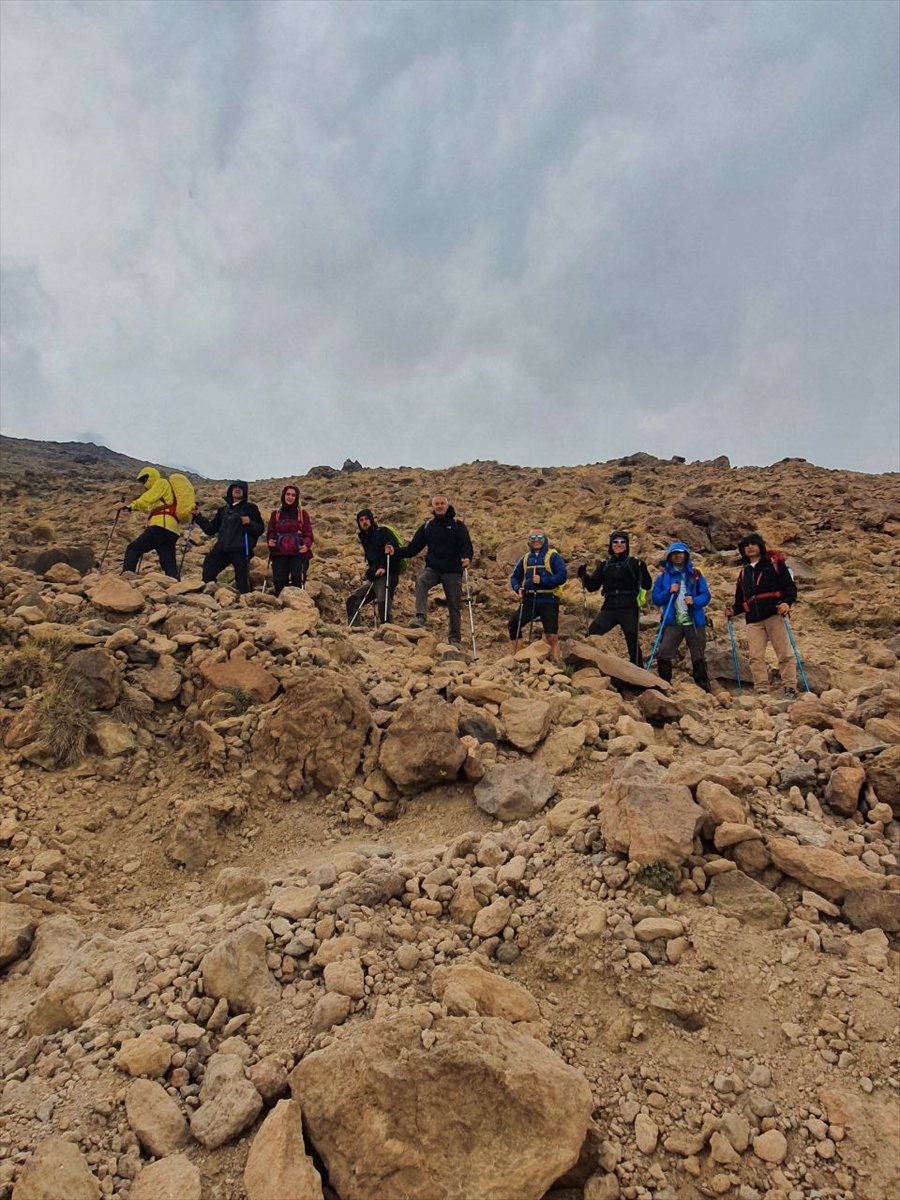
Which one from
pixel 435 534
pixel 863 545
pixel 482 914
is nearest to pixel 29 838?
pixel 482 914

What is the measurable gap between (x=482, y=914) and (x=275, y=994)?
3.89 feet

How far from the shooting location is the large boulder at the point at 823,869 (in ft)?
12.0

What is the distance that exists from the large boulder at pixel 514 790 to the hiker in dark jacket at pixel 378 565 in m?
5.05

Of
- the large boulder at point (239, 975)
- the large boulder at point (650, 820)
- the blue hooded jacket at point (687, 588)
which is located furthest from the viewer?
the blue hooded jacket at point (687, 588)

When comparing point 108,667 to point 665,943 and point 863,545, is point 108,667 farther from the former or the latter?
point 863,545

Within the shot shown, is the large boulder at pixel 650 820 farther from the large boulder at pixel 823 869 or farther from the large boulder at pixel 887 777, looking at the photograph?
the large boulder at pixel 887 777

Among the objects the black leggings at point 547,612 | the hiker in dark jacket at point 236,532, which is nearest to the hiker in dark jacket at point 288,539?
the hiker in dark jacket at point 236,532

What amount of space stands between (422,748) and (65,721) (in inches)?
124

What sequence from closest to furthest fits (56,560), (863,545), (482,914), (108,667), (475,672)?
(482,914) → (108,667) → (475,672) → (56,560) → (863,545)

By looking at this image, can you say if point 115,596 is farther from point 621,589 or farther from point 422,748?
point 621,589

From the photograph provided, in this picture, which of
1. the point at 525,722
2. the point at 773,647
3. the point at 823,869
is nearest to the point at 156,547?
the point at 525,722

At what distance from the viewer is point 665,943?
3.46 meters

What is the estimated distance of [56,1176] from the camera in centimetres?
239

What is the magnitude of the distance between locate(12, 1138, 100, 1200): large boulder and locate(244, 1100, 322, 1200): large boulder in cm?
57
